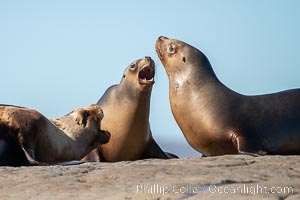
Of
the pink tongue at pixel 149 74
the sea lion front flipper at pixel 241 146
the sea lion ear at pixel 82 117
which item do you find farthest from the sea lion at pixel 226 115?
the sea lion ear at pixel 82 117

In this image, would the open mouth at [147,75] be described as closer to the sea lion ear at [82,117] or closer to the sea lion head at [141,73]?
the sea lion head at [141,73]

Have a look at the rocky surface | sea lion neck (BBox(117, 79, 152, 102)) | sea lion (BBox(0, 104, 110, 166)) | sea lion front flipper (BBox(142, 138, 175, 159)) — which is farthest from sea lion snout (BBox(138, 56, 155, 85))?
the rocky surface

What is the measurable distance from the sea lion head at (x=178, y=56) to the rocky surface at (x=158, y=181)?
4.94 metres

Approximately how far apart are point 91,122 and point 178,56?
1992 millimetres

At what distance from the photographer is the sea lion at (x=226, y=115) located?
1070cm

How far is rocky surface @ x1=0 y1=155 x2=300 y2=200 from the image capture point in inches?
218

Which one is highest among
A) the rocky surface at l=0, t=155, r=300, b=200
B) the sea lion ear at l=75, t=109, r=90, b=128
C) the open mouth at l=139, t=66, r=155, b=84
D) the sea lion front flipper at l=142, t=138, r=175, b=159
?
the rocky surface at l=0, t=155, r=300, b=200

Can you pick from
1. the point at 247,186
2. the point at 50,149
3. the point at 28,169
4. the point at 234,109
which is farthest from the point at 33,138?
the point at 247,186

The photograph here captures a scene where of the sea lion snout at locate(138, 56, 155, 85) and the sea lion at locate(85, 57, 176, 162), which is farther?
the sea lion snout at locate(138, 56, 155, 85)

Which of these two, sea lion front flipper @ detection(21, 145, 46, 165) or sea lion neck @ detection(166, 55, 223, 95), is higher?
sea lion neck @ detection(166, 55, 223, 95)

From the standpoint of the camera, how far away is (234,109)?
11203 mm

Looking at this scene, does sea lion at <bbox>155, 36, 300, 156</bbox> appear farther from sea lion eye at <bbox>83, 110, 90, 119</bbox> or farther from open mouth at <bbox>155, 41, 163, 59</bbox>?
sea lion eye at <bbox>83, 110, 90, 119</bbox>

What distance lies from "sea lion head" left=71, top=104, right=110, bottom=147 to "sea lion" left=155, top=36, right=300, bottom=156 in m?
1.09

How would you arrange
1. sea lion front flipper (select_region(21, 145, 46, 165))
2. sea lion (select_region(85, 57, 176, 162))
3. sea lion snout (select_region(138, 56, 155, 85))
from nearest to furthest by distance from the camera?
sea lion front flipper (select_region(21, 145, 46, 165)) < sea lion (select_region(85, 57, 176, 162)) < sea lion snout (select_region(138, 56, 155, 85))
